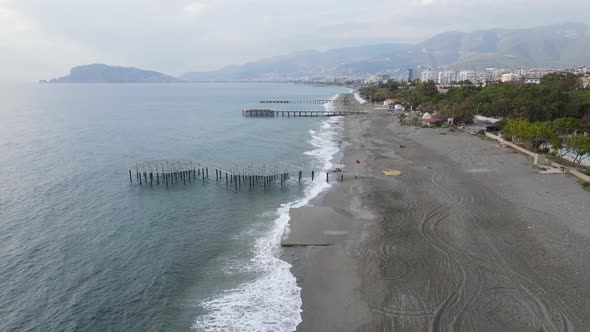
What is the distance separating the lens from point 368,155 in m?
49.9

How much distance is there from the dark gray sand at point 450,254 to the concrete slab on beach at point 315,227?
138 mm

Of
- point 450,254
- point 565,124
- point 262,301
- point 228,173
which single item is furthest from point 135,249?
point 565,124

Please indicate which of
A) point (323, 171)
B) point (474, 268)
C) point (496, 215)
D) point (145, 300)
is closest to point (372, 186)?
point (323, 171)

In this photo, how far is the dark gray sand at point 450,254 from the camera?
16656mm

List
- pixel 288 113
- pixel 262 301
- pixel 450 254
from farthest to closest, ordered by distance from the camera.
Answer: pixel 288 113 → pixel 450 254 → pixel 262 301

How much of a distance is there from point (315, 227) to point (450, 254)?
890 cm

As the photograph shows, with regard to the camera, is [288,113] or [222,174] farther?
[288,113]

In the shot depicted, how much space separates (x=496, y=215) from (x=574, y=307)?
10.9 meters

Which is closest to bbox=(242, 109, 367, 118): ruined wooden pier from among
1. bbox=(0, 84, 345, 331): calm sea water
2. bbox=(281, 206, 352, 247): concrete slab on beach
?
bbox=(0, 84, 345, 331): calm sea water

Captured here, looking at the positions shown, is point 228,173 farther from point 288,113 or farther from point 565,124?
point 288,113

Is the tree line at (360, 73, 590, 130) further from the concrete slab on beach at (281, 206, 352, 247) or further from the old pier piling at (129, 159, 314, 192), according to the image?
the concrete slab on beach at (281, 206, 352, 247)

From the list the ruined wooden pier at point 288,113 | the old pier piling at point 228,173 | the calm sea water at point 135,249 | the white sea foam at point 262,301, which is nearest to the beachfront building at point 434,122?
the calm sea water at point 135,249

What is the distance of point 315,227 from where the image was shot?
2662 cm

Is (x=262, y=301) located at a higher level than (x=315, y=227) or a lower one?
lower
